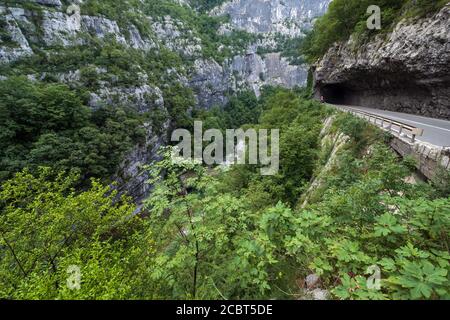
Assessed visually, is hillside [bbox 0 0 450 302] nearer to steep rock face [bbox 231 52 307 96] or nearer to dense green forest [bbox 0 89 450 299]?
dense green forest [bbox 0 89 450 299]

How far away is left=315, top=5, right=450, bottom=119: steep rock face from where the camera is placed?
10.3 metres

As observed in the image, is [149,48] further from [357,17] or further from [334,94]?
[357,17]

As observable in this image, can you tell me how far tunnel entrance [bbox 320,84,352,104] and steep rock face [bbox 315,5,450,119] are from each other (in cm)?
505

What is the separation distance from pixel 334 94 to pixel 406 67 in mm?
15292

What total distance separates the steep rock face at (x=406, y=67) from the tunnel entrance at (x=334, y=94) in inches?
199

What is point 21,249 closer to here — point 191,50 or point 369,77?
point 369,77

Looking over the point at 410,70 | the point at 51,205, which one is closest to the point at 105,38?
the point at 51,205

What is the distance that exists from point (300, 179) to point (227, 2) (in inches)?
5682

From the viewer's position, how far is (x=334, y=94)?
87.8 feet

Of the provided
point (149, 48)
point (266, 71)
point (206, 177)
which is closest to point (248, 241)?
point (206, 177)

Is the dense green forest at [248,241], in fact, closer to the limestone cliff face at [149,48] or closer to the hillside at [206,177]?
the hillside at [206,177]

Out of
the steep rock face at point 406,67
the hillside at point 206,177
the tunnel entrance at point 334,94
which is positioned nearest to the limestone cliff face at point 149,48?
the hillside at point 206,177

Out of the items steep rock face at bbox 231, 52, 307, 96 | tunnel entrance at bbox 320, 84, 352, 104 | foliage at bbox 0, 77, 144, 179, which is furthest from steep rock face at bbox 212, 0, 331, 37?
foliage at bbox 0, 77, 144, 179
